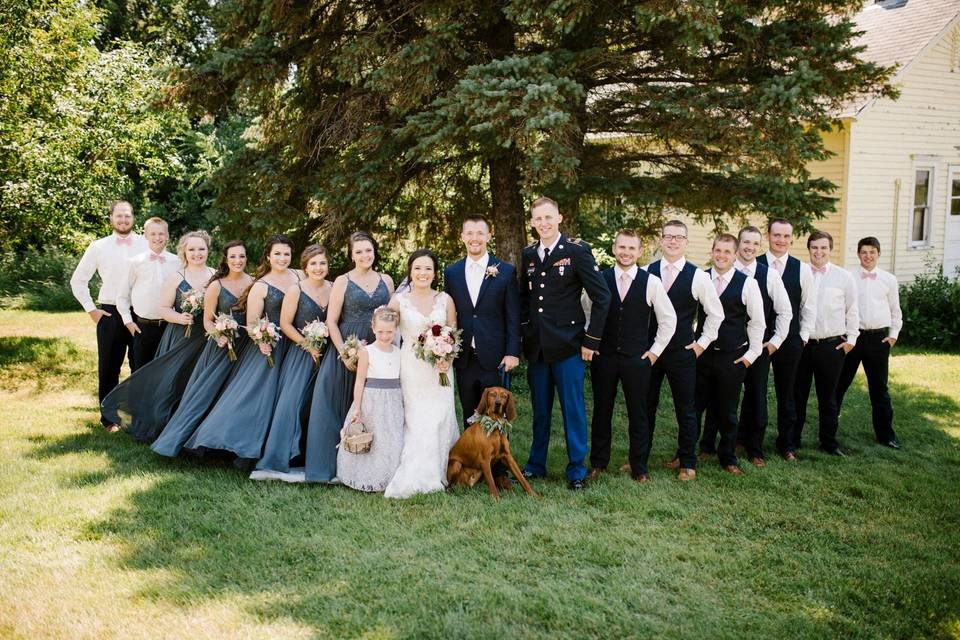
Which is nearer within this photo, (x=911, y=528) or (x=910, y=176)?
(x=911, y=528)

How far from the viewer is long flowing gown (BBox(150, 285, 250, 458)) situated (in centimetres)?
616

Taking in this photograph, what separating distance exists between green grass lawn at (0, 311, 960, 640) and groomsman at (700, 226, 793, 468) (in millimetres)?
340

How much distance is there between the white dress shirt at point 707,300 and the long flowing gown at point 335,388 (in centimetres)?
245

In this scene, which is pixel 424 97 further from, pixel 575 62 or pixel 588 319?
pixel 588 319

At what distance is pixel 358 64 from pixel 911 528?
666 cm

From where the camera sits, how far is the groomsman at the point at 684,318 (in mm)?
5754

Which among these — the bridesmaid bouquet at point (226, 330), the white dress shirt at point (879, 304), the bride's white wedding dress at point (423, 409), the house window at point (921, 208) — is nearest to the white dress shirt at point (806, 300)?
the white dress shirt at point (879, 304)

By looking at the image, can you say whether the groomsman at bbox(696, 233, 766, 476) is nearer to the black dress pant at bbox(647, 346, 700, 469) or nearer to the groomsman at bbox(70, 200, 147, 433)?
the black dress pant at bbox(647, 346, 700, 469)

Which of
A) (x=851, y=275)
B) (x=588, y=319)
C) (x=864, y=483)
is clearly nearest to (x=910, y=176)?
(x=851, y=275)

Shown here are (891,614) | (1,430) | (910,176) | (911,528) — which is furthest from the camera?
(910,176)

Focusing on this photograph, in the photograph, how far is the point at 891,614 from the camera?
398 centimetres

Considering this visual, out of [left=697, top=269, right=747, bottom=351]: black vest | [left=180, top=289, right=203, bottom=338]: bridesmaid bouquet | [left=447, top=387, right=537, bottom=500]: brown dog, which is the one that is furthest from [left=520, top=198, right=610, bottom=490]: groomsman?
[left=180, top=289, right=203, bottom=338]: bridesmaid bouquet

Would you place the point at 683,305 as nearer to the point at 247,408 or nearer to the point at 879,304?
the point at 879,304

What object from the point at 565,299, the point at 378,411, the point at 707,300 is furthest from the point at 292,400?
the point at 707,300
